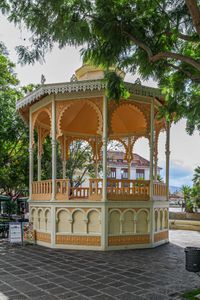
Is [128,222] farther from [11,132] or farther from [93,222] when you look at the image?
[11,132]

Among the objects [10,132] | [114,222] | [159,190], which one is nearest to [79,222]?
[114,222]

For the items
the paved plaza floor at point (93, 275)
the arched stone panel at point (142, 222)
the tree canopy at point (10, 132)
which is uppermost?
the tree canopy at point (10, 132)

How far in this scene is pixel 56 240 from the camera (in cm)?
993

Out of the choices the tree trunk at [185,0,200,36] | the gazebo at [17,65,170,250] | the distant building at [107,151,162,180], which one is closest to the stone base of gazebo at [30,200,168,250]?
the gazebo at [17,65,170,250]

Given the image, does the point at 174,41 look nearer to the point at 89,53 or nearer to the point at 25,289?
the point at 89,53

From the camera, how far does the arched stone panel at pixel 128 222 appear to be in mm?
9906

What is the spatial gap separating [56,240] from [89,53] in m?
6.10

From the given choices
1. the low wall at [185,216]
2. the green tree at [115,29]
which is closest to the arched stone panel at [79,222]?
the green tree at [115,29]

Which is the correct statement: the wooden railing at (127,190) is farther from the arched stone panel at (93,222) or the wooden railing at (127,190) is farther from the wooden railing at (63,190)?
the wooden railing at (63,190)

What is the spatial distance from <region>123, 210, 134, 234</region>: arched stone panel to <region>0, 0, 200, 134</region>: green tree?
15.7ft

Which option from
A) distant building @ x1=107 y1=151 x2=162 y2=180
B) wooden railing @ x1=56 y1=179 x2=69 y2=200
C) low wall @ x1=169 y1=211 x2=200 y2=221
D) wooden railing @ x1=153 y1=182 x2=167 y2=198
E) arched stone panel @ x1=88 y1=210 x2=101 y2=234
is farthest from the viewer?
distant building @ x1=107 y1=151 x2=162 y2=180

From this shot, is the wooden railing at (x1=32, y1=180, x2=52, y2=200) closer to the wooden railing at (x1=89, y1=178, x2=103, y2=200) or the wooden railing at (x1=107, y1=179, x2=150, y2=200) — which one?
the wooden railing at (x1=89, y1=178, x2=103, y2=200)

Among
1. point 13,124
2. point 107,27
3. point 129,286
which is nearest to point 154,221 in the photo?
point 129,286

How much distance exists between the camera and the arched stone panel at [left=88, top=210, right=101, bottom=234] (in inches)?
380
